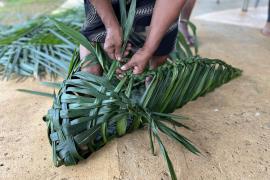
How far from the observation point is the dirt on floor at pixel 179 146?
0.93 metres

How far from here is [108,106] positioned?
97 centimetres

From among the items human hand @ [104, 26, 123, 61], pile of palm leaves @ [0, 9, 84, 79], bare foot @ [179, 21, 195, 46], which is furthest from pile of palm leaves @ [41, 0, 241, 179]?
bare foot @ [179, 21, 195, 46]

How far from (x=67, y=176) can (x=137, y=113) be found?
276 mm

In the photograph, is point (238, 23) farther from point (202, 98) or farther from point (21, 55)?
point (21, 55)

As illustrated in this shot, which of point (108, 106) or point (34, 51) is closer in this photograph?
point (108, 106)

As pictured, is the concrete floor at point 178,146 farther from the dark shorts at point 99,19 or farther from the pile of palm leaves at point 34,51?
the dark shorts at point 99,19

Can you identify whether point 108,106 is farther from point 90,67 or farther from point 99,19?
point 99,19

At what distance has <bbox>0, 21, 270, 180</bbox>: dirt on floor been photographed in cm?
93

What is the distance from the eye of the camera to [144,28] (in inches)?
47.3

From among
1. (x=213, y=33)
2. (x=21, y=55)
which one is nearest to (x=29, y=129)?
(x=21, y=55)

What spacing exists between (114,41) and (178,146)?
1.31ft

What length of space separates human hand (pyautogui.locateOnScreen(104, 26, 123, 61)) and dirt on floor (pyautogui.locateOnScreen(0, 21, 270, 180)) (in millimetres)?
282

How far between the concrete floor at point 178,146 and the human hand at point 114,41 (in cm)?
28

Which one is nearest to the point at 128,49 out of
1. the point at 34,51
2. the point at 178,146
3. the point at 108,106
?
the point at 108,106
